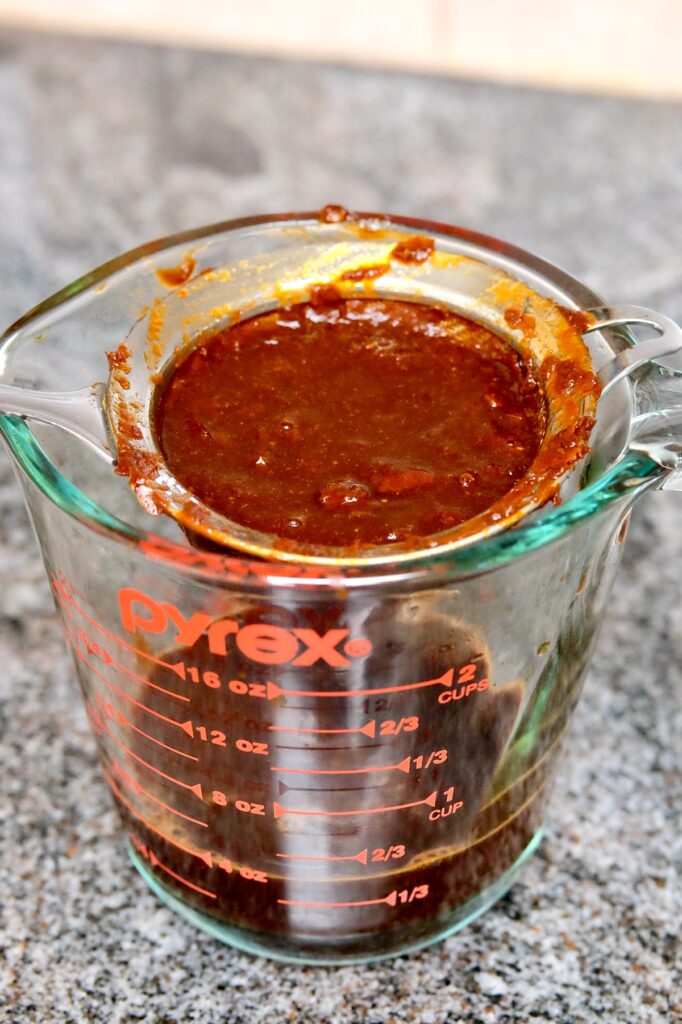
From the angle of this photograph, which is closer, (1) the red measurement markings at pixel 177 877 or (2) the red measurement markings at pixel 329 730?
(2) the red measurement markings at pixel 329 730

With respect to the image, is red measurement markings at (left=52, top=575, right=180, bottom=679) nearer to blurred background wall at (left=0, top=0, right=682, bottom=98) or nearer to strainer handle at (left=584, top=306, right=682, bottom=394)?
strainer handle at (left=584, top=306, right=682, bottom=394)

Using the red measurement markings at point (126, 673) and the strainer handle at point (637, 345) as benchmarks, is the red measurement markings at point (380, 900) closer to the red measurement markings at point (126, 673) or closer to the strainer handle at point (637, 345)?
the red measurement markings at point (126, 673)

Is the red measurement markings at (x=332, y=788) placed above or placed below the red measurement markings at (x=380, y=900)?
above

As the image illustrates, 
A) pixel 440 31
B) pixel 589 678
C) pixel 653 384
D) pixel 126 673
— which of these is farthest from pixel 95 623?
pixel 440 31

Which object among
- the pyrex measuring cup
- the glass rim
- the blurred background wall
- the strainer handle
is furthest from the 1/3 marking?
the blurred background wall

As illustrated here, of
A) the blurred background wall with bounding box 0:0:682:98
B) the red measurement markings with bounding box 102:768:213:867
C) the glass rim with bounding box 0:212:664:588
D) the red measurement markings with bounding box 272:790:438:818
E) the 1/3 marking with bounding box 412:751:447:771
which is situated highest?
the blurred background wall with bounding box 0:0:682:98

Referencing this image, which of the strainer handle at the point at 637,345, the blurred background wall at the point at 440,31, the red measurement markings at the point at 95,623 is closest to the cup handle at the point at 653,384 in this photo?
the strainer handle at the point at 637,345

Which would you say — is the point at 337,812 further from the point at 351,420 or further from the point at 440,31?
the point at 440,31
